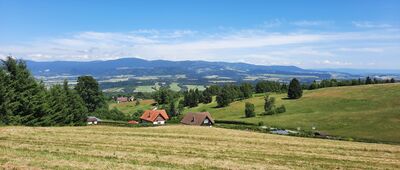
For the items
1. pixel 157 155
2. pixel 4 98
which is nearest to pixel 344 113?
pixel 4 98

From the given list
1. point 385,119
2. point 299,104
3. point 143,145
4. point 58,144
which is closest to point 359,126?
point 385,119

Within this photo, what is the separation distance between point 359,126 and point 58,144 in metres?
77.7

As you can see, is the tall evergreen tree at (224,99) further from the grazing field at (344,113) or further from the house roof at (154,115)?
the house roof at (154,115)

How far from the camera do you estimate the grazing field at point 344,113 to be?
8754 cm

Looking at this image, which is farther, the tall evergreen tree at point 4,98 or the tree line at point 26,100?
the tree line at point 26,100

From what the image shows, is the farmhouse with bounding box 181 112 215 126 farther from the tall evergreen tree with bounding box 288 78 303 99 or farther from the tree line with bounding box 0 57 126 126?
the tall evergreen tree with bounding box 288 78 303 99

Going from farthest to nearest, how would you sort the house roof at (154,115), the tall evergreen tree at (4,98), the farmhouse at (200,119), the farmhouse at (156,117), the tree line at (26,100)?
the house roof at (154,115)
the farmhouse at (156,117)
the farmhouse at (200,119)
the tree line at (26,100)
the tall evergreen tree at (4,98)

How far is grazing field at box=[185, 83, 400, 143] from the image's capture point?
87.5 meters

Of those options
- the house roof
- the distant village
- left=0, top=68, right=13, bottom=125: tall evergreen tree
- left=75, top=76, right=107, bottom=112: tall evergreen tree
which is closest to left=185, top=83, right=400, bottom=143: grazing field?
the distant village

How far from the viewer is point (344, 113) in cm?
10925

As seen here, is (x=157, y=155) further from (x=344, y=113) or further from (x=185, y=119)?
(x=344, y=113)

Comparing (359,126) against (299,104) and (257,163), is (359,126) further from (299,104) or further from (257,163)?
(257,163)

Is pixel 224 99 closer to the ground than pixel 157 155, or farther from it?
closer to the ground

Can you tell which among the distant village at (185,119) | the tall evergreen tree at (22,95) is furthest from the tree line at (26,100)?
the distant village at (185,119)
